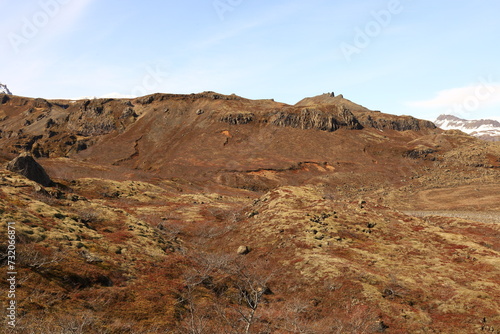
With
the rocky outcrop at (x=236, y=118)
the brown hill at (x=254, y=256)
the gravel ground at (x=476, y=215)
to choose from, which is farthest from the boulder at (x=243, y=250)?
the rocky outcrop at (x=236, y=118)

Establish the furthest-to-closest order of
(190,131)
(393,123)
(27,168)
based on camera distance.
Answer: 1. (393,123)
2. (190,131)
3. (27,168)

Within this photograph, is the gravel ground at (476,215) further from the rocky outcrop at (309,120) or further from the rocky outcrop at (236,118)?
the rocky outcrop at (236,118)

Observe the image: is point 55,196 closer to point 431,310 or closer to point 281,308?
point 281,308

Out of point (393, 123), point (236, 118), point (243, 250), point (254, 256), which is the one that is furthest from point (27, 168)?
point (393, 123)

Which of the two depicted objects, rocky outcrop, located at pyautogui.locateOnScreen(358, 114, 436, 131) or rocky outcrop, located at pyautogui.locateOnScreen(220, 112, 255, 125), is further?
rocky outcrop, located at pyautogui.locateOnScreen(358, 114, 436, 131)

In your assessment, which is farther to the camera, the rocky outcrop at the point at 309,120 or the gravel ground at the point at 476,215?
the rocky outcrop at the point at 309,120

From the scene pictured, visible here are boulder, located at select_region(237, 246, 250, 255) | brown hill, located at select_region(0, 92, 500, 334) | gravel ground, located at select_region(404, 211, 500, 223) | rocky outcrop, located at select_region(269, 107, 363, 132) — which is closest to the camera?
brown hill, located at select_region(0, 92, 500, 334)

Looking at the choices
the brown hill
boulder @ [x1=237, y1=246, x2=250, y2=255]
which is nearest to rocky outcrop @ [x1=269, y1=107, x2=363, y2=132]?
the brown hill

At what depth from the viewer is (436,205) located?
64375 millimetres

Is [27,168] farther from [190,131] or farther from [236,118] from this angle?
[236,118]

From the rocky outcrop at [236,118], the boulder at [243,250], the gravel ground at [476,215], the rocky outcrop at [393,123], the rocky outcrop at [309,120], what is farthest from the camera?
the rocky outcrop at [393,123]

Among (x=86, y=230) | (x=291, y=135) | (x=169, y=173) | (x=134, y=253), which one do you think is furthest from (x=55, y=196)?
(x=291, y=135)

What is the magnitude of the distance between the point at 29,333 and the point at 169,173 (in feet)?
322

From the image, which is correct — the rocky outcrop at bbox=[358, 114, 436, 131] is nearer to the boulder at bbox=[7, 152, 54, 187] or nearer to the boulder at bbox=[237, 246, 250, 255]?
the boulder at bbox=[237, 246, 250, 255]
